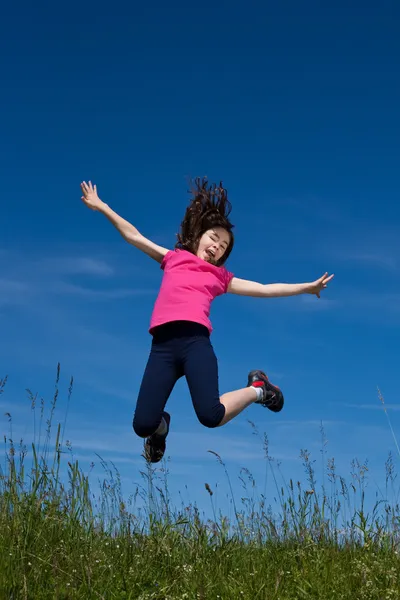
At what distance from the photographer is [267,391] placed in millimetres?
7324

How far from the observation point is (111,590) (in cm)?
497

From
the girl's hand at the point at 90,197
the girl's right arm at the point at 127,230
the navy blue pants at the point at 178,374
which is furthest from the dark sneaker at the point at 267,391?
the girl's hand at the point at 90,197

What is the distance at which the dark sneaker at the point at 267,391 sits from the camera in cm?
732

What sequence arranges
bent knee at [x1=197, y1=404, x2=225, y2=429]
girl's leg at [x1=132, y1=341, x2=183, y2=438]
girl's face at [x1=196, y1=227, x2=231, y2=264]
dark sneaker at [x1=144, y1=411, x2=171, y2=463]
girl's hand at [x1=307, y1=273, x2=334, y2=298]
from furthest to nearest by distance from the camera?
girl's hand at [x1=307, y1=273, x2=334, y2=298] → girl's face at [x1=196, y1=227, x2=231, y2=264] → dark sneaker at [x1=144, y1=411, x2=171, y2=463] → girl's leg at [x1=132, y1=341, x2=183, y2=438] → bent knee at [x1=197, y1=404, x2=225, y2=429]

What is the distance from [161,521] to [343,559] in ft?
5.39

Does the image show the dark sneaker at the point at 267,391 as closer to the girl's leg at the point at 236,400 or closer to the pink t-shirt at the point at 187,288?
the girl's leg at the point at 236,400

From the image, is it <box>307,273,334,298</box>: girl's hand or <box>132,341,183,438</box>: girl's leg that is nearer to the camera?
<box>132,341,183,438</box>: girl's leg

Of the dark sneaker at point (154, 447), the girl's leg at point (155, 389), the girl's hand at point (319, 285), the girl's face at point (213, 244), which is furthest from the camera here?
the girl's hand at point (319, 285)

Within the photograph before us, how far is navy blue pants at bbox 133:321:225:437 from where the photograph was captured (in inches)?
254

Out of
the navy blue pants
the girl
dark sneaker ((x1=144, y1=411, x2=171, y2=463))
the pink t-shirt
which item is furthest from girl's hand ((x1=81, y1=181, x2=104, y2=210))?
dark sneaker ((x1=144, y1=411, x2=171, y2=463))

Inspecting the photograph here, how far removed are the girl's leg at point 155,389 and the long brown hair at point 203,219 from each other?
1.29 meters

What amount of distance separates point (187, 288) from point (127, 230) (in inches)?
42.2

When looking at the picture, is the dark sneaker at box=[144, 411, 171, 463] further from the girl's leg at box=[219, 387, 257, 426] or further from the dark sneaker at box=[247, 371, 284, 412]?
the dark sneaker at box=[247, 371, 284, 412]

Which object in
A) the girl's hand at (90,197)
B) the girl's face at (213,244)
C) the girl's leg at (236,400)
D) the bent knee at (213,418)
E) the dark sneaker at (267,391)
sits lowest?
the bent knee at (213,418)
